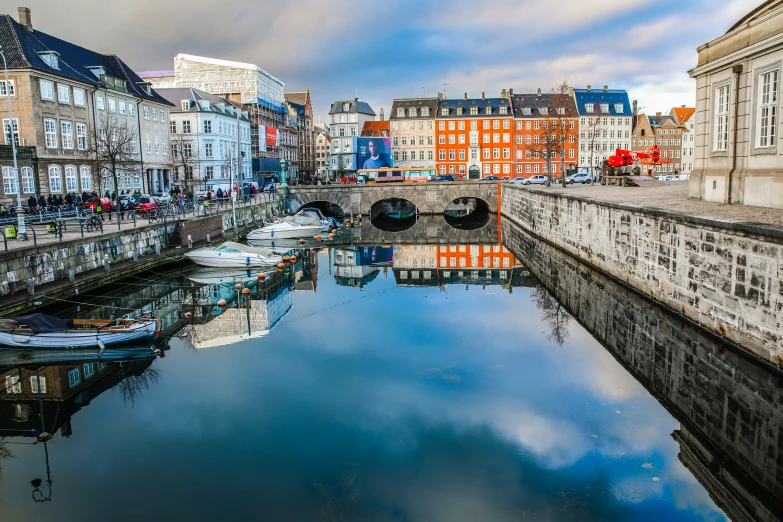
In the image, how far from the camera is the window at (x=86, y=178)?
4575 centimetres

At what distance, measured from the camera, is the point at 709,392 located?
14133 mm

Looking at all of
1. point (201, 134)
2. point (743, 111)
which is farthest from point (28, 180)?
point (743, 111)

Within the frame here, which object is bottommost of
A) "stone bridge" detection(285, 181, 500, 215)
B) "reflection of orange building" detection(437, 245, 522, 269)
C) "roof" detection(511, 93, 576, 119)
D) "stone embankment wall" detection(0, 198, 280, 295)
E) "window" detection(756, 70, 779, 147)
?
"reflection of orange building" detection(437, 245, 522, 269)

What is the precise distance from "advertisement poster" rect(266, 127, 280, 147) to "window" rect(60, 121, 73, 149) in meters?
48.7

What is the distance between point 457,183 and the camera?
6769cm

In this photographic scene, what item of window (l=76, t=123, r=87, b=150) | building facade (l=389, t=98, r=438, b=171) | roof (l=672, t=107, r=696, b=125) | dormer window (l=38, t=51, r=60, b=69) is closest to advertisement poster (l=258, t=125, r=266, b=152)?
building facade (l=389, t=98, r=438, b=171)

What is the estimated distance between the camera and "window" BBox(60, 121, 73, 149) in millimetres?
43812

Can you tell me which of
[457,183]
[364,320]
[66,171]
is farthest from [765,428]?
[457,183]

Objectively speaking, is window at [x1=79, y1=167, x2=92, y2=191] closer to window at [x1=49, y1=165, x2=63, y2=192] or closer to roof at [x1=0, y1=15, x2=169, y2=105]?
window at [x1=49, y1=165, x2=63, y2=192]

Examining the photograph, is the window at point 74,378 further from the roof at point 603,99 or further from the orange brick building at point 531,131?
the roof at point 603,99

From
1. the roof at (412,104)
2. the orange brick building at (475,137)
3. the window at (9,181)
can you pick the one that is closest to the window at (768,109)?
the window at (9,181)

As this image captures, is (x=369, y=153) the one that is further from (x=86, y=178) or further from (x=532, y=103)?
(x=86, y=178)

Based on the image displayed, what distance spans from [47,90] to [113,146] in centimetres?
541

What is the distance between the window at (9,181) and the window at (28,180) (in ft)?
2.44
